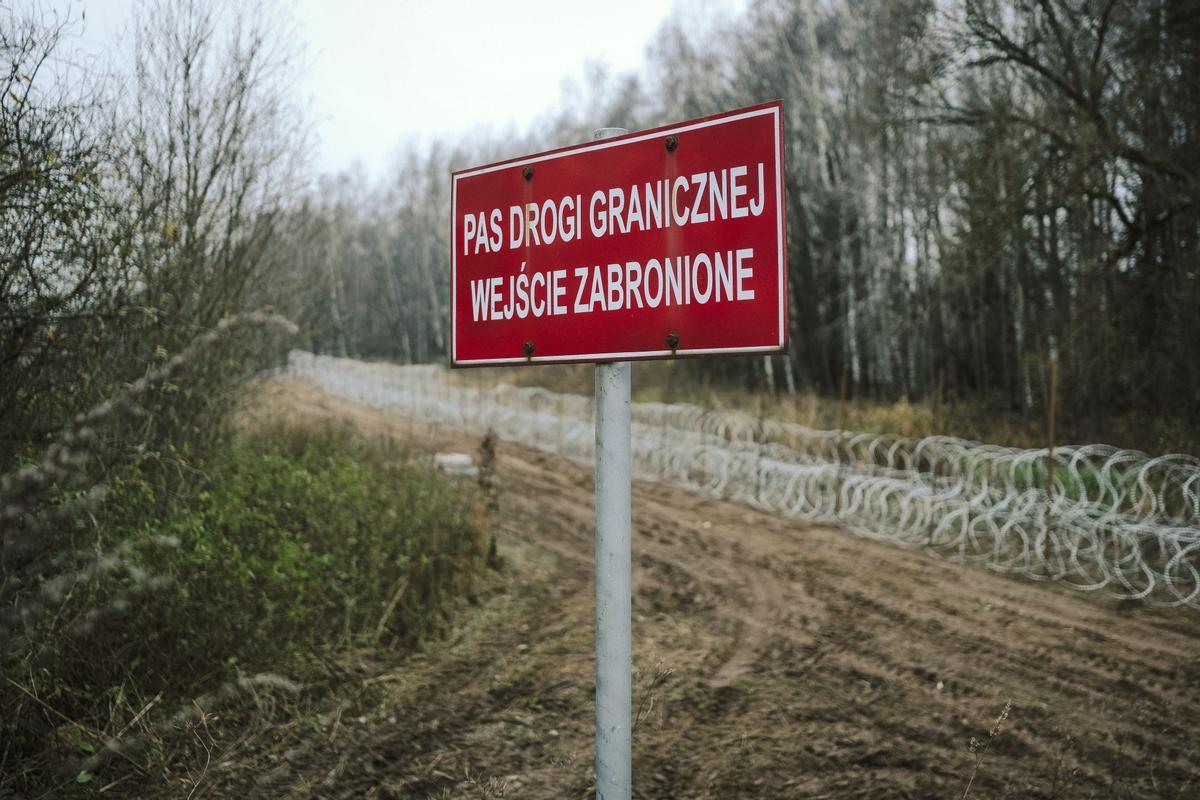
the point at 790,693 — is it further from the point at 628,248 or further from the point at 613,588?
the point at 628,248

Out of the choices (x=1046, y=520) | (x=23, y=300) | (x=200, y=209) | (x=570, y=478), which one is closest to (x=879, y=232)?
(x=570, y=478)

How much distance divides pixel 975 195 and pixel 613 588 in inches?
470

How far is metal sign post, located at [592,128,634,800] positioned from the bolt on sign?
0.39 feet

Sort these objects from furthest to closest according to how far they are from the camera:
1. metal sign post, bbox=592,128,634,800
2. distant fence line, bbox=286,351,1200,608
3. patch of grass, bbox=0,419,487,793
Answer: distant fence line, bbox=286,351,1200,608
patch of grass, bbox=0,419,487,793
metal sign post, bbox=592,128,634,800

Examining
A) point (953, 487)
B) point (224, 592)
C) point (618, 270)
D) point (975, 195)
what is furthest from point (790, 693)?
point (975, 195)

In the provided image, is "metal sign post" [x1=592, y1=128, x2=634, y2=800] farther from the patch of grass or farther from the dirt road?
the dirt road

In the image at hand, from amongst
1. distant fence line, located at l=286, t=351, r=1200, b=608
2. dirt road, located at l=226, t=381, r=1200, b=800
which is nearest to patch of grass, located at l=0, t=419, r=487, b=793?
dirt road, located at l=226, t=381, r=1200, b=800

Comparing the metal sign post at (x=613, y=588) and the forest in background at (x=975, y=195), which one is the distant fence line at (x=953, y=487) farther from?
the metal sign post at (x=613, y=588)

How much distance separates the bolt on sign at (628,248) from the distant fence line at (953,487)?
657cm

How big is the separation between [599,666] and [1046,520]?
7379 millimetres

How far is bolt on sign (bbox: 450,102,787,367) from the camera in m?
1.62

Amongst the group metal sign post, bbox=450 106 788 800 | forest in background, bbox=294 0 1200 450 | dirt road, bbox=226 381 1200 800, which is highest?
forest in background, bbox=294 0 1200 450

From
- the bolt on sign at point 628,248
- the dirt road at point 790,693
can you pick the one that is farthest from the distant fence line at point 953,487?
the bolt on sign at point 628,248

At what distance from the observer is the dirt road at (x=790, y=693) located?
137 inches
